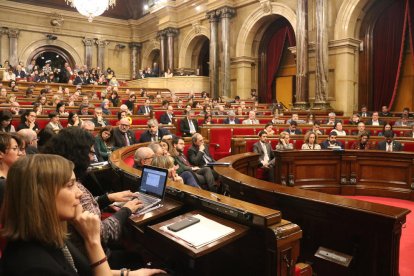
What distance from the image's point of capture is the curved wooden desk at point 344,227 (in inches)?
74.7

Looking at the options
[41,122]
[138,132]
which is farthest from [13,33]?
[138,132]

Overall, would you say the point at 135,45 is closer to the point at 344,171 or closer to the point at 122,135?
the point at 122,135

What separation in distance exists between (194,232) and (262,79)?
12.6 m

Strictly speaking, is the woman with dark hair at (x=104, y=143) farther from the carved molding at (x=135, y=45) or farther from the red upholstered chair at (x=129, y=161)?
the carved molding at (x=135, y=45)

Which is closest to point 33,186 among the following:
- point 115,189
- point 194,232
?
point 194,232

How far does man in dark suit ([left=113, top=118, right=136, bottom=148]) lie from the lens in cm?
527

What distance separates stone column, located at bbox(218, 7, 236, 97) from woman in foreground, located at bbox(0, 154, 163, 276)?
12.2 metres

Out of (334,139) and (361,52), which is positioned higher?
(361,52)

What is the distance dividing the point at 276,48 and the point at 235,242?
12162 mm

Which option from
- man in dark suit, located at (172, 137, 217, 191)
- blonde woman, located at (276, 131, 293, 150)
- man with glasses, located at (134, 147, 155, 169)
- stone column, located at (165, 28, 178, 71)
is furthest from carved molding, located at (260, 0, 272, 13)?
man with glasses, located at (134, 147, 155, 169)

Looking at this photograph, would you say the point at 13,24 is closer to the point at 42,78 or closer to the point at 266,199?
the point at 42,78

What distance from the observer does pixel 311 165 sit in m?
5.13

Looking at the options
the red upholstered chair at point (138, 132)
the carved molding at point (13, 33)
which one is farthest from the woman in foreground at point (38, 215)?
the carved molding at point (13, 33)

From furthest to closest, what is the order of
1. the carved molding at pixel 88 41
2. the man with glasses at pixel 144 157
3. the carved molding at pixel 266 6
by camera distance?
1. the carved molding at pixel 88 41
2. the carved molding at pixel 266 6
3. the man with glasses at pixel 144 157
